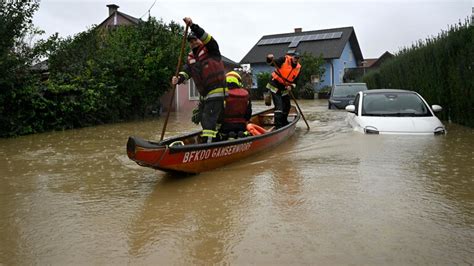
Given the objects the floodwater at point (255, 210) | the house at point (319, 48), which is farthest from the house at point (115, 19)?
the floodwater at point (255, 210)

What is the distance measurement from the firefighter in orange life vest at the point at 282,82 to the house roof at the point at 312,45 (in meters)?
30.3

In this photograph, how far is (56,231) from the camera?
417cm

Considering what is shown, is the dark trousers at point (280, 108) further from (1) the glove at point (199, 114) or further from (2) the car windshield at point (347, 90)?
(2) the car windshield at point (347, 90)

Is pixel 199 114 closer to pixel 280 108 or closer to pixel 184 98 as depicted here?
pixel 280 108

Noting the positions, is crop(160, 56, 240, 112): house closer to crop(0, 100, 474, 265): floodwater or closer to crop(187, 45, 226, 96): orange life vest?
crop(0, 100, 474, 265): floodwater

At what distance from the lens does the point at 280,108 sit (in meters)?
10.6

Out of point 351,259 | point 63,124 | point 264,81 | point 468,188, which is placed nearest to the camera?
point 351,259

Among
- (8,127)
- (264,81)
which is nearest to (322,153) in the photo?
(8,127)

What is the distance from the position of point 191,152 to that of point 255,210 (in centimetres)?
153

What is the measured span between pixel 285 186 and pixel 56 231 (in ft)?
8.95

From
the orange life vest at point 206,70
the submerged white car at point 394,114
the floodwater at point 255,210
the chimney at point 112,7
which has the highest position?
the chimney at point 112,7

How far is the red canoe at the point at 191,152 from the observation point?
5.22 m

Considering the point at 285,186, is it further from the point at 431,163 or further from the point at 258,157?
the point at 431,163

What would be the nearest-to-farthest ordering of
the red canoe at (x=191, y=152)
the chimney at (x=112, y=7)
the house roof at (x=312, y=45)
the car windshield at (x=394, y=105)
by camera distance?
the red canoe at (x=191, y=152) → the car windshield at (x=394, y=105) → the chimney at (x=112, y=7) → the house roof at (x=312, y=45)
